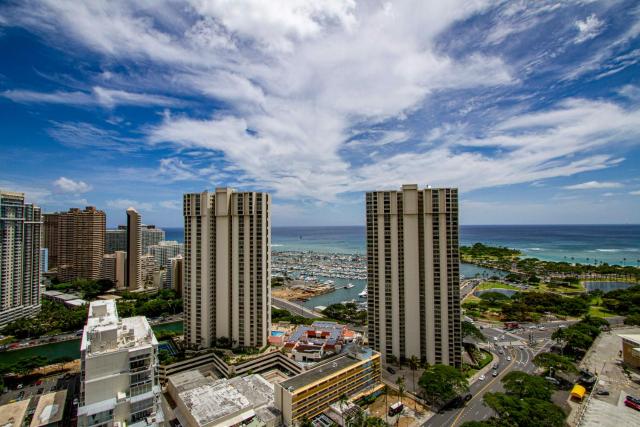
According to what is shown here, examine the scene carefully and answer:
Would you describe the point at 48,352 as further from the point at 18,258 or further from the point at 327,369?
the point at 327,369

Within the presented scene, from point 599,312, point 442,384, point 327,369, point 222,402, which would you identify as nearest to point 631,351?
point 442,384

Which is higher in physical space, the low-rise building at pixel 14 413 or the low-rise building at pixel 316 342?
the low-rise building at pixel 316 342

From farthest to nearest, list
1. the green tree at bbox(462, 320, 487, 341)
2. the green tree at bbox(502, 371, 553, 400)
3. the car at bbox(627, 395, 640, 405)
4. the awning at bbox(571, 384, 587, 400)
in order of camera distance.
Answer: the green tree at bbox(462, 320, 487, 341), the awning at bbox(571, 384, 587, 400), the car at bbox(627, 395, 640, 405), the green tree at bbox(502, 371, 553, 400)

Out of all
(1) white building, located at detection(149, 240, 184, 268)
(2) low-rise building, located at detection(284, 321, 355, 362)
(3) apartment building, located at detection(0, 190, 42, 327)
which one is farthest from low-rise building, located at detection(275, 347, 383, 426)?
(1) white building, located at detection(149, 240, 184, 268)

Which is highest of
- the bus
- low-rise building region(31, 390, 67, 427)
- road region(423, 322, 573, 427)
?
low-rise building region(31, 390, 67, 427)

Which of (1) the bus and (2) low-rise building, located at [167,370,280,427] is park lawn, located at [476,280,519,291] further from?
(2) low-rise building, located at [167,370,280,427]

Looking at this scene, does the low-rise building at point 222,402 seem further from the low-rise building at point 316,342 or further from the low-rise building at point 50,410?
the low-rise building at point 50,410

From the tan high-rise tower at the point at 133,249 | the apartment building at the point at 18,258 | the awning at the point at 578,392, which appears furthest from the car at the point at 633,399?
the tan high-rise tower at the point at 133,249

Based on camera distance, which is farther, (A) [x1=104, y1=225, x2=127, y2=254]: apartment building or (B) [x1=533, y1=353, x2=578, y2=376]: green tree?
(A) [x1=104, y1=225, x2=127, y2=254]: apartment building
